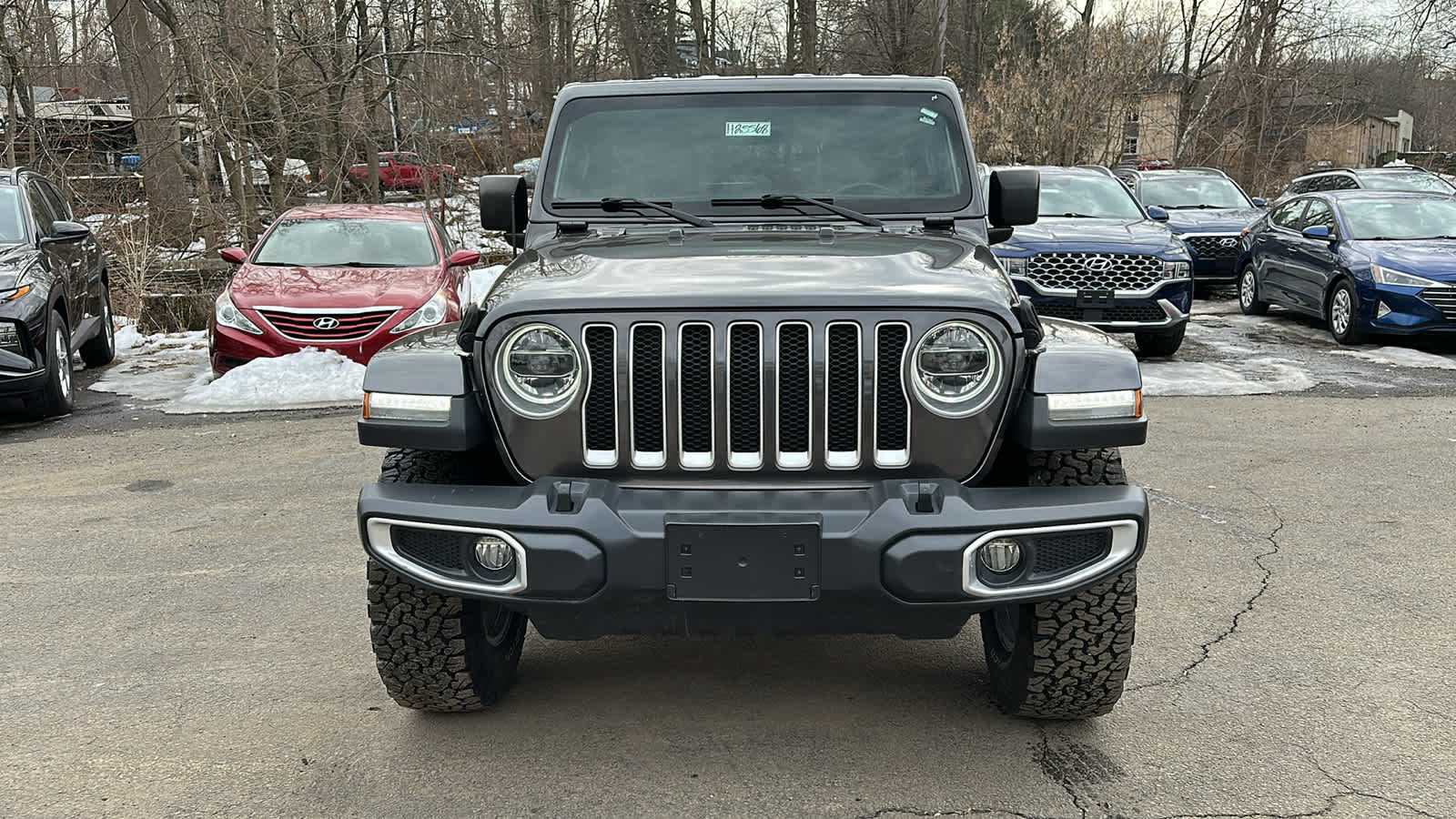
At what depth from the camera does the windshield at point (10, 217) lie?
372 inches

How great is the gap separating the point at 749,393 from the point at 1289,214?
12.6 m

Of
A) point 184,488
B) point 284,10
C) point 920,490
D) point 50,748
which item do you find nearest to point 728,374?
point 920,490

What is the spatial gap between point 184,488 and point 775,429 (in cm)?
497

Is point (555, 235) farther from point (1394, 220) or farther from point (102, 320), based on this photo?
point (1394, 220)

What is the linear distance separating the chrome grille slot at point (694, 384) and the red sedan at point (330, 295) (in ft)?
23.2

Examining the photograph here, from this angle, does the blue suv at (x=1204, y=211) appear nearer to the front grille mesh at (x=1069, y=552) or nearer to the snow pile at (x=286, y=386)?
the snow pile at (x=286, y=386)

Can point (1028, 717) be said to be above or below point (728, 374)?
below

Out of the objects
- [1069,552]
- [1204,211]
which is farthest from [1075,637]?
[1204,211]

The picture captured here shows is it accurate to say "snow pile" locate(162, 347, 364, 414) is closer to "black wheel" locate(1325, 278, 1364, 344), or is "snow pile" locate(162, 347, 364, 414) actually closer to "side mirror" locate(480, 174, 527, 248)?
"side mirror" locate(480, 174, 527, 248)

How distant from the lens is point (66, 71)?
15758 millimetres

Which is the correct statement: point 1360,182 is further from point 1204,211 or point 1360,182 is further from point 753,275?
point 753,275

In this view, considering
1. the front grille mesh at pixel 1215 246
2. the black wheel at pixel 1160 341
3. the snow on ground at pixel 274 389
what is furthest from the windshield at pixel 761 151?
the front grille mesh at pixel 1215 246

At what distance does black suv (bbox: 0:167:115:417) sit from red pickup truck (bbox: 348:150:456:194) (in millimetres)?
6283

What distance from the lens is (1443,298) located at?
11352 mm
